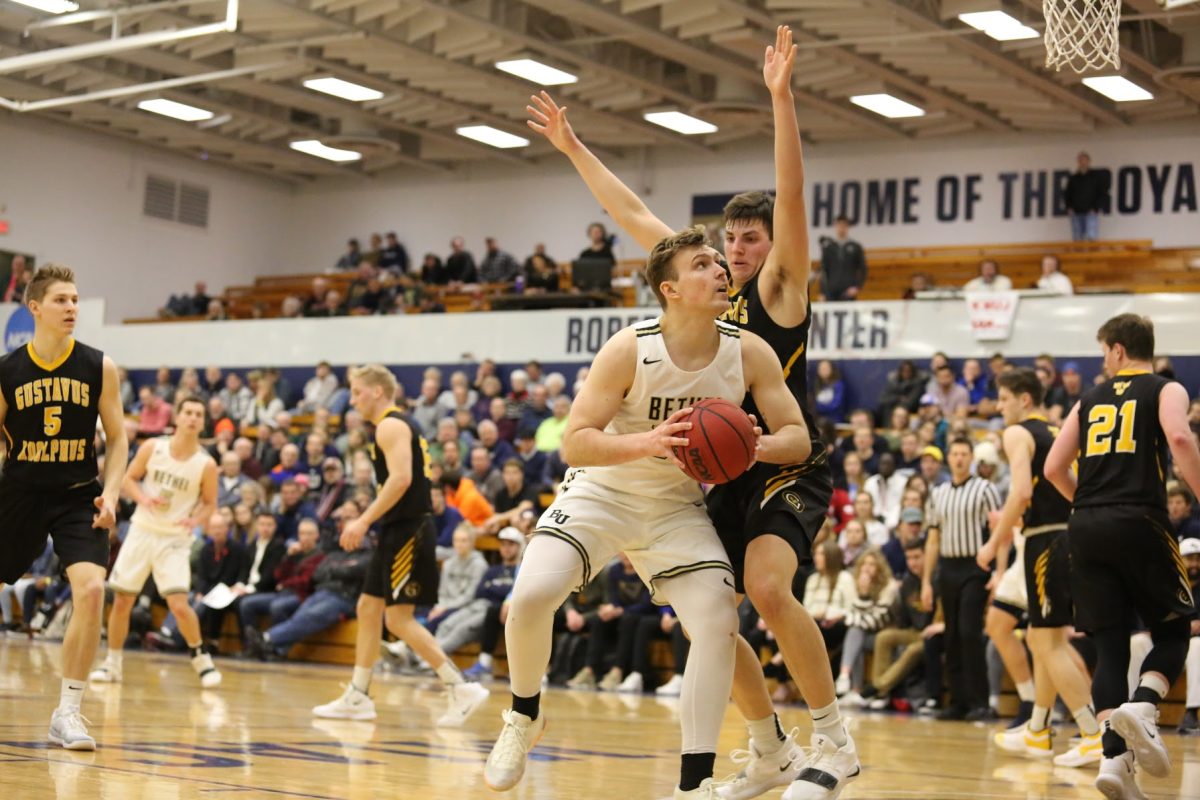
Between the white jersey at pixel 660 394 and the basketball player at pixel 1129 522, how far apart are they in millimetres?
2274

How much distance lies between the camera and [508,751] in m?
4.92

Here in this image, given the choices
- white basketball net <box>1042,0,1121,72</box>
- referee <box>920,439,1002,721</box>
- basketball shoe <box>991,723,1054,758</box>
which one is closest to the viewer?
basketball shoe <box>991,723,1054,758</box>

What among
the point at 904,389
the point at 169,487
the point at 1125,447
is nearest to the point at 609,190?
the point at 1125,447

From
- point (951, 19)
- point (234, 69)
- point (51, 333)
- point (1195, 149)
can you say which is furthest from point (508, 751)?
point (1195, 149)

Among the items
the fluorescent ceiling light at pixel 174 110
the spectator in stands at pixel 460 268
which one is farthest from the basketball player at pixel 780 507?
the fluorescent ceiling light at pixel 174 110

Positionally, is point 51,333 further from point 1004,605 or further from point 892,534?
point 892,534

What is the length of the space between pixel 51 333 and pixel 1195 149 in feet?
65.3

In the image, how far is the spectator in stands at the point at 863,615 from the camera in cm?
1231

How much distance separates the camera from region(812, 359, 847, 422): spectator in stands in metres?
18.1

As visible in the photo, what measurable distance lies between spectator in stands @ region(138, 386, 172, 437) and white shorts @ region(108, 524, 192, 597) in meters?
9.55

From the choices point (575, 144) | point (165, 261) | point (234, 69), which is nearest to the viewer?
point (575, 144)

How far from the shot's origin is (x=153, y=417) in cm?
2092

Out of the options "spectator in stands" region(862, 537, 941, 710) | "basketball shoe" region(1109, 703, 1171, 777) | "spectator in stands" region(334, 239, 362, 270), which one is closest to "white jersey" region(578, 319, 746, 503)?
"basketball shoe" region(1109, 703, 1171, 777)

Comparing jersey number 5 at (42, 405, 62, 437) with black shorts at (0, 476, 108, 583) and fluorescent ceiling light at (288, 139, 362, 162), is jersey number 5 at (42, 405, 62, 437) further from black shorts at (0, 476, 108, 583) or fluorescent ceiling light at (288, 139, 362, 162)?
fluorescent ceiling light at (288, 139, 362, 162)
